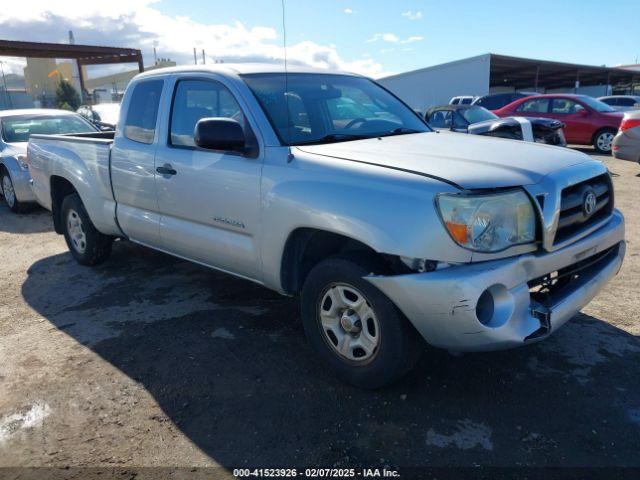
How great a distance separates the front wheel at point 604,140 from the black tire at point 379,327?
13095 millimetres

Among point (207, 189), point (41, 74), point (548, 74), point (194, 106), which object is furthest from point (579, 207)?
point (41, 74)

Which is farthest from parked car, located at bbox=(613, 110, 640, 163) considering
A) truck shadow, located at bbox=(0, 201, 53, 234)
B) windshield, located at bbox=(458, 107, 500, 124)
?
truck shadow, located at bbox=(0, 201, 53, 234)

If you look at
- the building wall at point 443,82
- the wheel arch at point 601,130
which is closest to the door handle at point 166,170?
the wheel arch at point 601,130

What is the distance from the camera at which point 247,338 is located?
3.73 m

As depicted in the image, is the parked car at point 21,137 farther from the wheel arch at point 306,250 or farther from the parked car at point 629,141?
the parked car at point 629,141

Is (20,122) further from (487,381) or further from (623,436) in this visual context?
(623,436)

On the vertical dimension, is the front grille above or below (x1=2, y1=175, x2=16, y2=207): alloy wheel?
above

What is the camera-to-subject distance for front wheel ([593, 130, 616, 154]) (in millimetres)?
13422

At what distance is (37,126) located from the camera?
891 cm

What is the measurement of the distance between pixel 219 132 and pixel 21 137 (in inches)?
284

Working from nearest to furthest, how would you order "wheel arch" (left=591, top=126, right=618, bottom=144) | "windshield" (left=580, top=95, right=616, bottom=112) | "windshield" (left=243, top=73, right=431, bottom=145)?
"windshield" (left=243, top=73, right=431, bottom=145) < "wheel arch" (left=591, top=126, right=618, bottom=144) < "windshield" (left=580, top=95, right=616, bottom=112)

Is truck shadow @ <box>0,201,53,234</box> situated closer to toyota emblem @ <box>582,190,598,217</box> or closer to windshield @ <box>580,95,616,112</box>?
toyota emblem @ <box>582,190,598,217</box>

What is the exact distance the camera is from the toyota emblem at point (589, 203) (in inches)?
115

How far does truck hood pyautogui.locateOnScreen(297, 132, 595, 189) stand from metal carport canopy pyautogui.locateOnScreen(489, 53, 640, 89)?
28.1 meters
